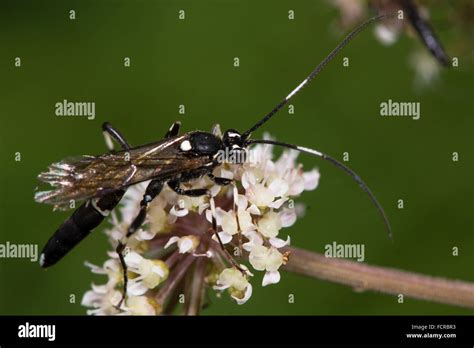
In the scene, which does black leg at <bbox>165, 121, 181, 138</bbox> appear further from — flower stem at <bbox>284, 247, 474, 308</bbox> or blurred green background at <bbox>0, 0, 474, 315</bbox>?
blurred green background at <bbox>0, 0, 474, 315</bbox>

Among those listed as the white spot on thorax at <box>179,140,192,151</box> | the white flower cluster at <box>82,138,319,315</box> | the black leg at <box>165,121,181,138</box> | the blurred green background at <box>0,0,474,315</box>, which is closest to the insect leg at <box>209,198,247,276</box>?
the white flower cluster at <box>82,138,319,315</box>

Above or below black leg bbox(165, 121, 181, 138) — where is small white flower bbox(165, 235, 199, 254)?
below

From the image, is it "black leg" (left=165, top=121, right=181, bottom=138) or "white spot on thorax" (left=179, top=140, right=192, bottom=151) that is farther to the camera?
"black leg" (left=165, top=121, right=181, bottom=138)

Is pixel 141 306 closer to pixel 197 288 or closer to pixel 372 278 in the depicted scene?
pixel 197 288

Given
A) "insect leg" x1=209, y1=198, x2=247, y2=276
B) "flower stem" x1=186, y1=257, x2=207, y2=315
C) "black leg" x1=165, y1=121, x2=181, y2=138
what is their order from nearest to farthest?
1. "insect leg" x1=209, y1=198, x2=247, y2=276
2. "flower stem" x1=186, y1=257, x2=207, y2=315
3. "black leg" x1=165, y1=121, x2=181, y2=138

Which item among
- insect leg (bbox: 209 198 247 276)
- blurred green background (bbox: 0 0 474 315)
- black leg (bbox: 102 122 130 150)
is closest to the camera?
insect leg (bbox: 209 198 247 276)
